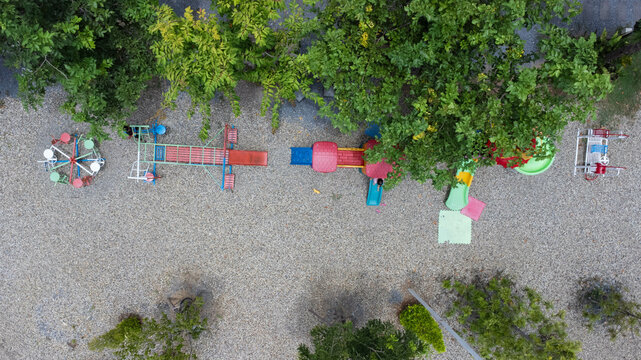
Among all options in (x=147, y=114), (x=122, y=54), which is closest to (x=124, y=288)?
(x=147, y=114)

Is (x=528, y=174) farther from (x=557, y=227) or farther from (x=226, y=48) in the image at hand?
(x=226, y=48)

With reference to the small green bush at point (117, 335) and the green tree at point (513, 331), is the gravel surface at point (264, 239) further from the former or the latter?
the green tree at point (513, 331)

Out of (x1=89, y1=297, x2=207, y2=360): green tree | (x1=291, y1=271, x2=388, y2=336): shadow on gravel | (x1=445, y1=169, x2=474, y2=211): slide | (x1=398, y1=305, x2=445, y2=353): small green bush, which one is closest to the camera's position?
(x1=89, y1=297, x2=207, y2=360): green tree

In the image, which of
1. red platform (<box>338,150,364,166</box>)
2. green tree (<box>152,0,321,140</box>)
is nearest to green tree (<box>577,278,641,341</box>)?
red platform (<box>338,150,364,166</box>)

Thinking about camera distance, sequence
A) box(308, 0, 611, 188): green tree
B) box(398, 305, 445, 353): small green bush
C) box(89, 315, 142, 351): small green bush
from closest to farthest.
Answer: box(308, 0, 611, 188): green tree, box(89, 315, 142, 351): small green bush, box(398, 305, 445, 353): small green bush

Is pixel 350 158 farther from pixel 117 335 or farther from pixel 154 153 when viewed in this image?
pixel 117 335

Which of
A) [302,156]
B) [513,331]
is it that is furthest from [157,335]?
[513,331]

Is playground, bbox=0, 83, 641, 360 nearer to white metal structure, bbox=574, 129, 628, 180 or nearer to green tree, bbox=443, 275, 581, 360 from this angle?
white metal structure, bbox=574, 129, 628, 180
